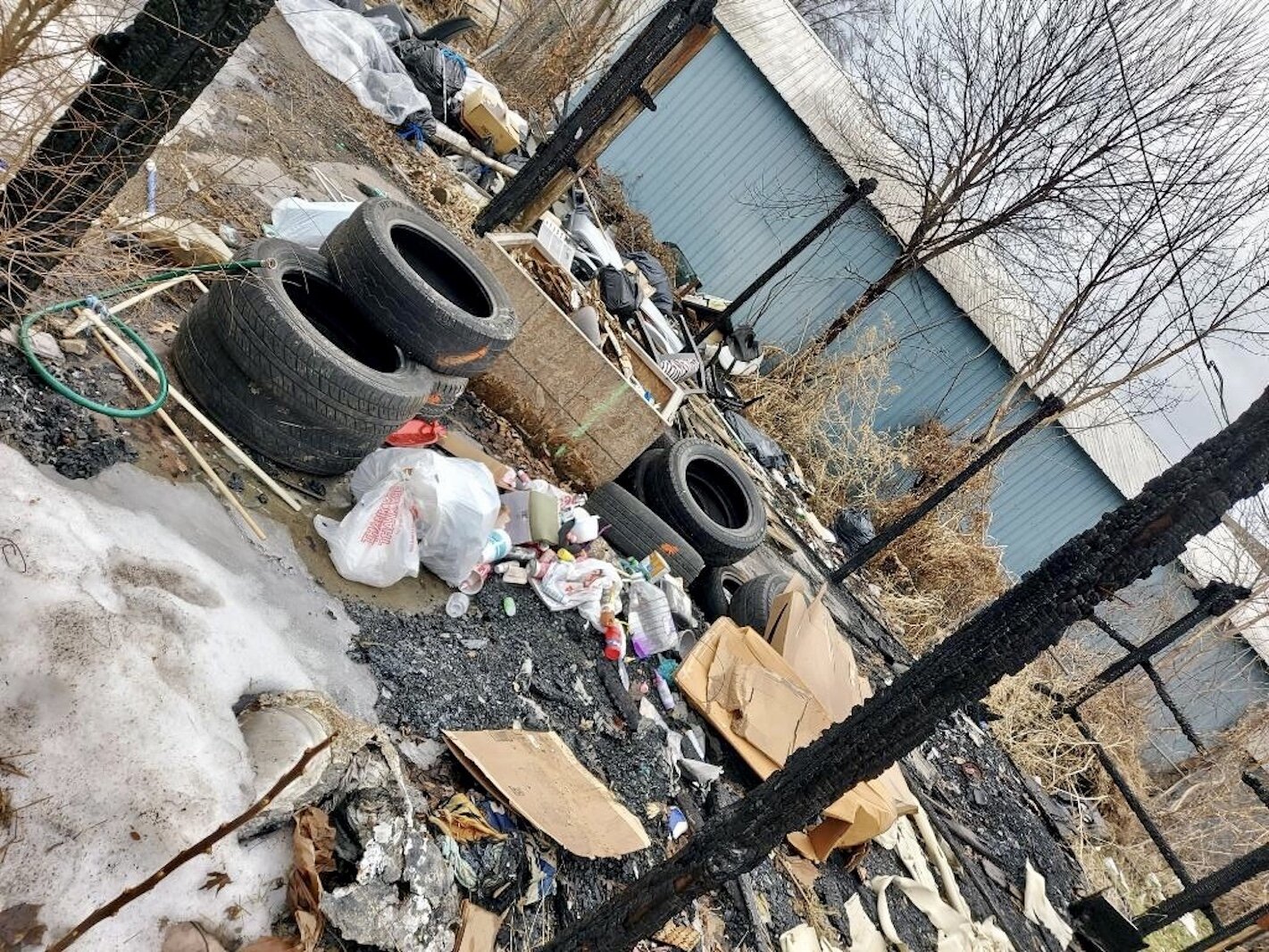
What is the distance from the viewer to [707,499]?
698 cm

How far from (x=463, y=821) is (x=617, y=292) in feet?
19.2

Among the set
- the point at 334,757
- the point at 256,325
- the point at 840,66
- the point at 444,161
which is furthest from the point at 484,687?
the point at 840,66

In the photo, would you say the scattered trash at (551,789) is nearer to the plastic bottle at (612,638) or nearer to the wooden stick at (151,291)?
the plastic bottle at (612,638)

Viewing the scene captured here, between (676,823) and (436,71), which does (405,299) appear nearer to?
(676,823)

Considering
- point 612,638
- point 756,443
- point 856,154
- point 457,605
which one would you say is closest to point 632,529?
point 612,638

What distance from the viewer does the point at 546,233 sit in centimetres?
707

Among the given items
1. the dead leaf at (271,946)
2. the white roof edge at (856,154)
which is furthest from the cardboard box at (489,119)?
the dead leaf at (271,946)

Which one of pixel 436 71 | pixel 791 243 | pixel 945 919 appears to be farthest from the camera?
pixel 791 243

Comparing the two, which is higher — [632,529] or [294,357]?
[294,357]

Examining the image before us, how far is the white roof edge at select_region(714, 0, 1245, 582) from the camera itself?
11.5 metres

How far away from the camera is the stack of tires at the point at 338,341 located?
3.42 m

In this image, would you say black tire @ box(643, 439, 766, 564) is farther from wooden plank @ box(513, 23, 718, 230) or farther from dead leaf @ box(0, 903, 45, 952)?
dead leaf @ box(0, 903, 45, 952)

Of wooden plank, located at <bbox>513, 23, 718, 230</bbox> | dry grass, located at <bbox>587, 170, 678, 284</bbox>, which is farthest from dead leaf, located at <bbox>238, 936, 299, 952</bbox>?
dry grass, located at <bbox>587, 170, 678, 284</bbox>

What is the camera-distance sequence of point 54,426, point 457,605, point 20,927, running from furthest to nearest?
1. point 457,605
2. point 54,426
3. point 20,927
